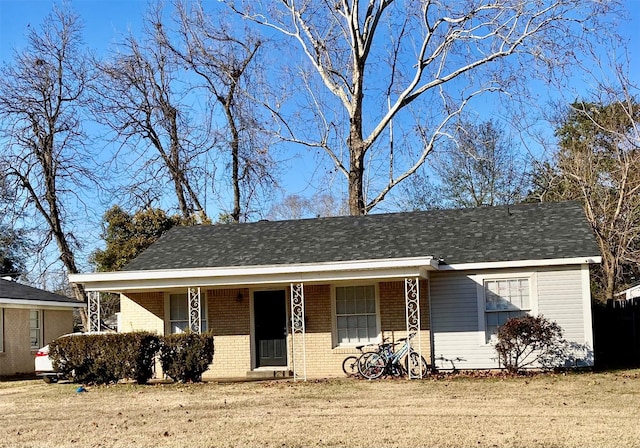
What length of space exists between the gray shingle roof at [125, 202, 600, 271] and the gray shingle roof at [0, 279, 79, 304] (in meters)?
5.15

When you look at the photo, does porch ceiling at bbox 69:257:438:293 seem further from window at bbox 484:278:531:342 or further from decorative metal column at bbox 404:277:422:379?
window at bbox 484:278:531:342

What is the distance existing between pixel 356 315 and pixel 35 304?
36.7 feet

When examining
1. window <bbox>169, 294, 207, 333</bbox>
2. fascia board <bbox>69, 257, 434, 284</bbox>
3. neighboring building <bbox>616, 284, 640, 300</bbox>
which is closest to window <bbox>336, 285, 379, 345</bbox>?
fascia board <bbox>69, 257, 434, 284</bbox>

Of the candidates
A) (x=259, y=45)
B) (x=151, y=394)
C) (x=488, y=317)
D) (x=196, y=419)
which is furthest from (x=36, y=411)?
(x=259, y=45)

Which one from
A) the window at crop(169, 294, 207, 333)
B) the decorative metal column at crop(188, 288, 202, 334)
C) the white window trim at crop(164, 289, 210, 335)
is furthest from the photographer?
the window at crop(169, 294, 207, 333)

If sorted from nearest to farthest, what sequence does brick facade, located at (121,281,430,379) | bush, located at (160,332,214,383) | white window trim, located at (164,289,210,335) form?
1. bush, located at (160,332,214,383)
2. brick facade, located at (121,281,430,379)
3. white window trim, located at (164,289,210,335)

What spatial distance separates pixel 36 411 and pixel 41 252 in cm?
2004

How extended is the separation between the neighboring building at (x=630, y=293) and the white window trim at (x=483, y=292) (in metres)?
11.1

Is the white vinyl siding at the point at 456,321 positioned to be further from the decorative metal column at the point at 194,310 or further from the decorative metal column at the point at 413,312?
the decorative metal column at the point at 194,310

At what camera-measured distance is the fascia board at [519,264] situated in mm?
16188

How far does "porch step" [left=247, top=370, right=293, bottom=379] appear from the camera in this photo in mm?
17953

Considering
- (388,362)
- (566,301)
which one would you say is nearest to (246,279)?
(388,362)

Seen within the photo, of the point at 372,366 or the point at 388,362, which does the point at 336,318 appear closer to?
the point at 372,366

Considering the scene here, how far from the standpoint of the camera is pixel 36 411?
12594mm
